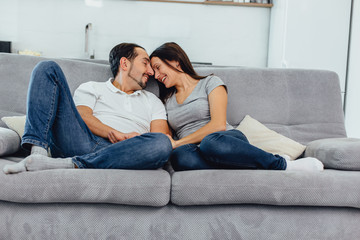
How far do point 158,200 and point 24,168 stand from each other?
0.50 metres

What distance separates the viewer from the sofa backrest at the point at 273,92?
82.2 inches

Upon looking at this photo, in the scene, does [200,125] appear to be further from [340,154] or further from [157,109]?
[340,154]

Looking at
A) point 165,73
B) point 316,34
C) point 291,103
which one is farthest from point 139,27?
point 291,103

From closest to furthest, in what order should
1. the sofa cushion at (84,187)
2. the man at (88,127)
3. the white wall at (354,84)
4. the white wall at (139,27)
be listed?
the sofa cushion at (84,187)
the man at (88,127)
the white wall at (354,84)
the white wall at (139,27)

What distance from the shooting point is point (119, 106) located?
78.3 inches

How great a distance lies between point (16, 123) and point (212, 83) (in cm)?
100

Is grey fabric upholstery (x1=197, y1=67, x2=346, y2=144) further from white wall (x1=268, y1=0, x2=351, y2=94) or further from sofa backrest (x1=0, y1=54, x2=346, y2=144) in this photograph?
white wall (x1=268, y1=0, x2=351, y2=94)

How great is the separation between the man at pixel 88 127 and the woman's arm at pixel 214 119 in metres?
0.20

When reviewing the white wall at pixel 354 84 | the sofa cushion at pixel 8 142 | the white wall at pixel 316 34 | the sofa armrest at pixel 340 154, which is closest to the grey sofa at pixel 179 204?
the sofa armrest at pixel 340 154

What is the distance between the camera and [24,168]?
54.4 inches

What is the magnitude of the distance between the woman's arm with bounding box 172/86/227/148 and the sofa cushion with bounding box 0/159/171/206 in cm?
45

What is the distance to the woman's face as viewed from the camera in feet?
6.82

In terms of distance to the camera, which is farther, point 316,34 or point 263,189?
point 316,34

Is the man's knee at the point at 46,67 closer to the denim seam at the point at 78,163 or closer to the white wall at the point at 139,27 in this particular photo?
the denim seam at the point at 78,163
